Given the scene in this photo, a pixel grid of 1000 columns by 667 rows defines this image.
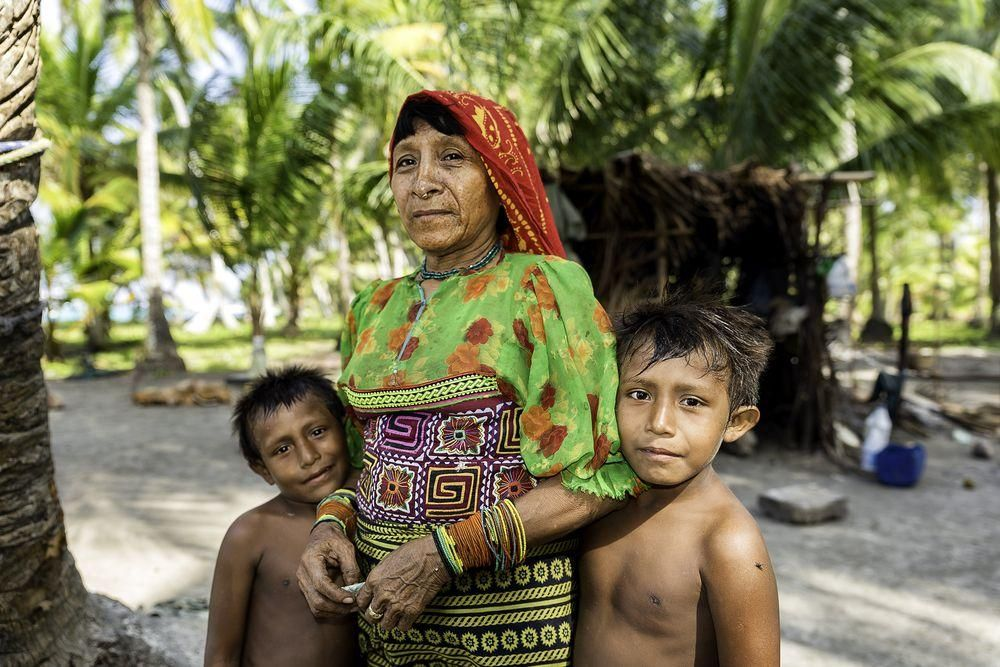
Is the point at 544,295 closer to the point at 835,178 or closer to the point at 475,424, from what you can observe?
the point at 475,424

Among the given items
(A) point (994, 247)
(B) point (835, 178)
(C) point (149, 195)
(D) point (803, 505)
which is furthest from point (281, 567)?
(A) point (994, 247)

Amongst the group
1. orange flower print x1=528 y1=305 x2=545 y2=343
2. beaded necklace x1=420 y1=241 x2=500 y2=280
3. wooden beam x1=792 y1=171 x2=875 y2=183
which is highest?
wooden beam x1=792 y1=171 x2=875 y2=183

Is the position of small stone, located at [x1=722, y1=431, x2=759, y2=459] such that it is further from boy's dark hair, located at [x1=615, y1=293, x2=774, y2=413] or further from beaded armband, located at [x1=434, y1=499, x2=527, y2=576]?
beaded armband, located at [x1=434, y1=499, x2=527, y2=576]

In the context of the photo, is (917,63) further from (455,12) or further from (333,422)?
(333,422)

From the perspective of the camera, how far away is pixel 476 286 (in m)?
1.46

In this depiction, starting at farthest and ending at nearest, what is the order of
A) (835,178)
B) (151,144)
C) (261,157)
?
1. (151,144)
2. (261,157)
3. (835,178)

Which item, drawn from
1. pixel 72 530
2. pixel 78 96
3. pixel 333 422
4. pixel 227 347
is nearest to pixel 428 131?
pixel 333 422

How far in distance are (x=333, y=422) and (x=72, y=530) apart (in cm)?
406

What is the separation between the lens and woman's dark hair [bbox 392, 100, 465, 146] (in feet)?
4.71

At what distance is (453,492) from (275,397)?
623 millimetres

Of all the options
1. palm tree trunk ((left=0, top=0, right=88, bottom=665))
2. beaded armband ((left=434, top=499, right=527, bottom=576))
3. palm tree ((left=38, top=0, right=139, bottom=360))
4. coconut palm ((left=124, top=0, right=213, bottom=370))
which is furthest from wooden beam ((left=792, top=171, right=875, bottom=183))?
palm tree ((left=38, top=0, right=139, bottom=360))

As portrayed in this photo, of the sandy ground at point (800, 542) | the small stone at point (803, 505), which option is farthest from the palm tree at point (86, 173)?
the small stone at point (803, 505)

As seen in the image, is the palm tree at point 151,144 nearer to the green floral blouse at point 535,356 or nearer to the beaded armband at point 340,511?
the beaded armband at point 340,511

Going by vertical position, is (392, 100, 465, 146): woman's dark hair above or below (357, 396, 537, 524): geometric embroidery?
above
